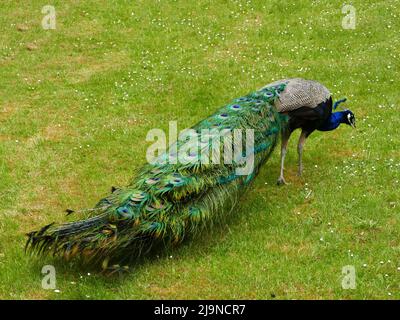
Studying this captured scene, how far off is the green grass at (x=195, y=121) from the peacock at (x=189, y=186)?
57 centimetres

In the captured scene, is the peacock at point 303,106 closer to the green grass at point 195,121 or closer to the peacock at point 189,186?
the peacock at point 189,186

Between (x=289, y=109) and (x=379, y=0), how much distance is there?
10735 mm

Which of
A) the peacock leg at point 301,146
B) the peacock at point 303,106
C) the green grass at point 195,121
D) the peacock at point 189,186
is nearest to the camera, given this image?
the peacock at point 189,186

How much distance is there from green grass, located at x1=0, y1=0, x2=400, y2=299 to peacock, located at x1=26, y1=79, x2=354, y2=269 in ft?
1.88

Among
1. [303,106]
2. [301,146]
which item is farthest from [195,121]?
[303,106]

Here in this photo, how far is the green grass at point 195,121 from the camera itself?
30.9 feet

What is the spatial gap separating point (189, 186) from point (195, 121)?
5753mm

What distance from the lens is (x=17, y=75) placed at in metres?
18.2

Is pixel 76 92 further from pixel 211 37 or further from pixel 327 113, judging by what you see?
pixel 327 113

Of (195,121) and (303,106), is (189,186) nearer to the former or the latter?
(303,106)

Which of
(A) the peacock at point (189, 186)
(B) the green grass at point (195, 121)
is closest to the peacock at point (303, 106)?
(A) the peacock at point (189, 186)

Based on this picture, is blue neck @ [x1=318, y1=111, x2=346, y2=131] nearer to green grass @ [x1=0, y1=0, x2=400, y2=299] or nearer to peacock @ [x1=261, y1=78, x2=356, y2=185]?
peacock @ [x1=261, y1=78, x2=356, y2=185]

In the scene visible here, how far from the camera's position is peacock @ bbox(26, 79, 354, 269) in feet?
29.0

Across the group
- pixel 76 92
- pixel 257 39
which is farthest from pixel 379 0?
pixel 76 92
